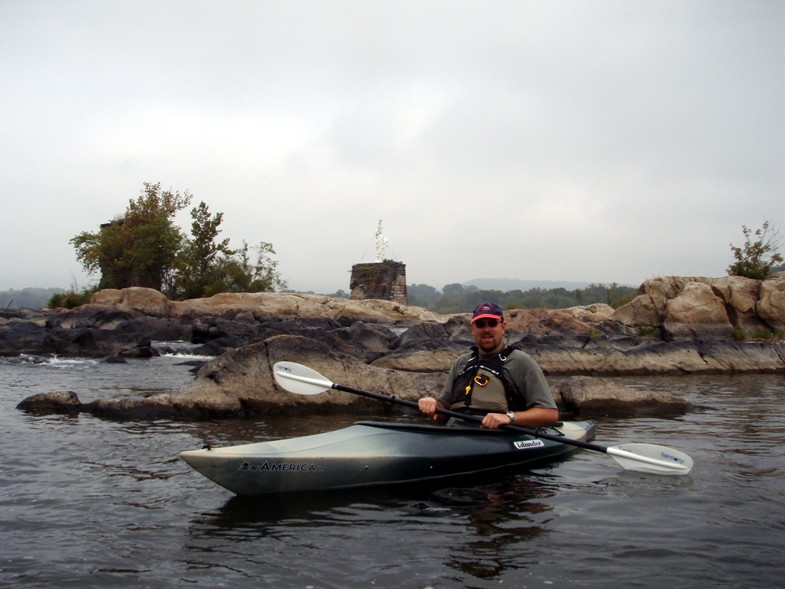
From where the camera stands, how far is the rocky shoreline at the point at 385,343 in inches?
368

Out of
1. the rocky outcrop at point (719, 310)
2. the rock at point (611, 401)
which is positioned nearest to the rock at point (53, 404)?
the rock at point (611, 401)

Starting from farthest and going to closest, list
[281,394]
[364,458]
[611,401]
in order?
1. [611,401]
2. [281,394]
3. [364,458]

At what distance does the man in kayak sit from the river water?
584mm

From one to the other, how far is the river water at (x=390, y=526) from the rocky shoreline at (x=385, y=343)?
176cm

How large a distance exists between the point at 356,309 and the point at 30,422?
1005 inches

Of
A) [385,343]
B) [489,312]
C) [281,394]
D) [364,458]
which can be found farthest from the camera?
[385,343]

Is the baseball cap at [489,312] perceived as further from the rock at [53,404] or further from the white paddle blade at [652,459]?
the rock at [53,404]

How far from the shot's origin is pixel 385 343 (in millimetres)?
16719

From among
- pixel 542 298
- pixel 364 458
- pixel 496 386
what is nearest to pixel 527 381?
pixel 496 386

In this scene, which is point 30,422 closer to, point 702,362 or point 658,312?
point 702,362

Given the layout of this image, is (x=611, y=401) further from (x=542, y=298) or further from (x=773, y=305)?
(x=542, y=298)

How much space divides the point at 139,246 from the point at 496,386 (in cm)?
3727

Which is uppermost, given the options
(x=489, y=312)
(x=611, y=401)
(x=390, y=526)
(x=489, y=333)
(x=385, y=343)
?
(x=489, y=312)

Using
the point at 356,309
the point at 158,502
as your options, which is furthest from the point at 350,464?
the point at 356,309
